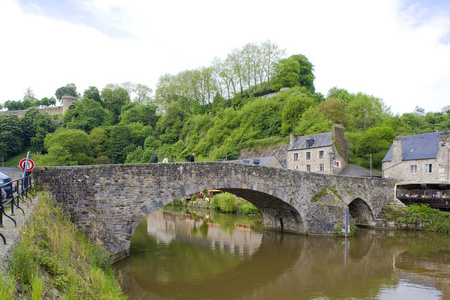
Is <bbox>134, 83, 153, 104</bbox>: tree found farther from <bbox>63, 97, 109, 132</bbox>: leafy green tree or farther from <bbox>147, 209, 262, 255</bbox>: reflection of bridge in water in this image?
<bbox>147, 209, 262, 255</bbox>: reflection of bridge in water

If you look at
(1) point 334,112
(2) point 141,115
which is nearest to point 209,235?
(1) point 334,112

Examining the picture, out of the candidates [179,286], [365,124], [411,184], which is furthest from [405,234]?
[365,124]

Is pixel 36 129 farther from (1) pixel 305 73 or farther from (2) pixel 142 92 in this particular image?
(1) pixel 305 73

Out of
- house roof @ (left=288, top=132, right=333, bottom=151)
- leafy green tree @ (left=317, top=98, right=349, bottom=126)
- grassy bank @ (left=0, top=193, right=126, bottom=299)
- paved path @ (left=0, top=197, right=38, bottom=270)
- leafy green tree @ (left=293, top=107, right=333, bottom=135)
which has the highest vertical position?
leafy green tree @ (left=317, top=98, right=349, bottom=126)

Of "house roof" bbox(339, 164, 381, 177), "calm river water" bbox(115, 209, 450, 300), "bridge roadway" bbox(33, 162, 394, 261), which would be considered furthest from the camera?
"house roof" bbox(339, 164, 381, 177)

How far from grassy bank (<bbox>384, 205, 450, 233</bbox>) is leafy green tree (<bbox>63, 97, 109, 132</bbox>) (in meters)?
50.7

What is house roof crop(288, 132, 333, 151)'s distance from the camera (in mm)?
27777

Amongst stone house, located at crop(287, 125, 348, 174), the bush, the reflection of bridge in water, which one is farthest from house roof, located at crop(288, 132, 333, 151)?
the reflection of bridge in water

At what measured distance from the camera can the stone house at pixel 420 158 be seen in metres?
20.9

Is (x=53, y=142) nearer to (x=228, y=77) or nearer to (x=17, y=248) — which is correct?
(x=228, y=77)

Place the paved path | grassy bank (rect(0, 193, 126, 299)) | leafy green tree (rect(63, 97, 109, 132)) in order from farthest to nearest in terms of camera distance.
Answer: leafy green tree (rect(63, 97, 109, 132)) → the paved path → grassy bank (rect(0, 193, 126, 299))

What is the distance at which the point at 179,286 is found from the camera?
9.75 metres

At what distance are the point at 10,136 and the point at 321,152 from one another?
153 ft

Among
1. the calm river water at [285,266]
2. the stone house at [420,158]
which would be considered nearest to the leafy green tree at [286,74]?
the stone house at [420,158]
